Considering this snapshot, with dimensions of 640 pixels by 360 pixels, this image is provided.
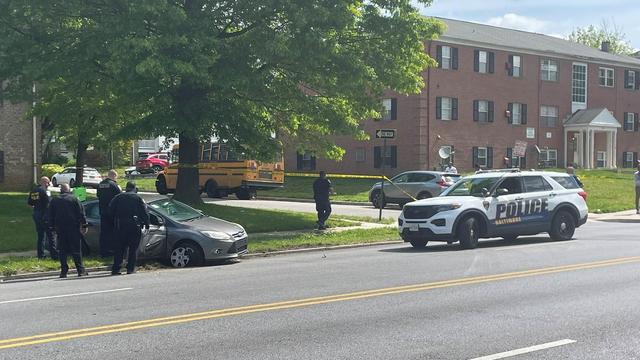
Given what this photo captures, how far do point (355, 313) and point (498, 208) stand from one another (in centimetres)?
839

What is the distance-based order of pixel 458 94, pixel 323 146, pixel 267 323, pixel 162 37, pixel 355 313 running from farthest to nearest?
pixel 458 94 < pixel 323 146 < pixel 162 37 < pixel 355 313 < pixel 267 323

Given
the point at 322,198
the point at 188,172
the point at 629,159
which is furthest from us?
the point at 629,159

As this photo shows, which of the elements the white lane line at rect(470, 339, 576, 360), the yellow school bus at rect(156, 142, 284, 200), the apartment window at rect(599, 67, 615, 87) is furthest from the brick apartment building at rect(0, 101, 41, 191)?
the apartment window at rect(599, 67, 615, 87)

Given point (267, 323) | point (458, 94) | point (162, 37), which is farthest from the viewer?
point (458, 94)

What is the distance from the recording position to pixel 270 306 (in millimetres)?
8844

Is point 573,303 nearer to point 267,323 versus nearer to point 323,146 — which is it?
point 267,323

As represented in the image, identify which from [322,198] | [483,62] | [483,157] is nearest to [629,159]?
[483,157]

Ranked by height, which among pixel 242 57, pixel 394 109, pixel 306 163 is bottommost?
pixel 306 163

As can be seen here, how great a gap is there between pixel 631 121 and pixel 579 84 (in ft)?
19.6

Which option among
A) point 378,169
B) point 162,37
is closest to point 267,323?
point 162,37

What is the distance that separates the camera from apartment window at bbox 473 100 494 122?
4344cm

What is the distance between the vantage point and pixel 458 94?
42.5m

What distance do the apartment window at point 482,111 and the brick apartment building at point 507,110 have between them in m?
0.06

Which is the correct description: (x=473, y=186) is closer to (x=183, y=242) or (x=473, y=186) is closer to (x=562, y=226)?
(x=562, y=226)
